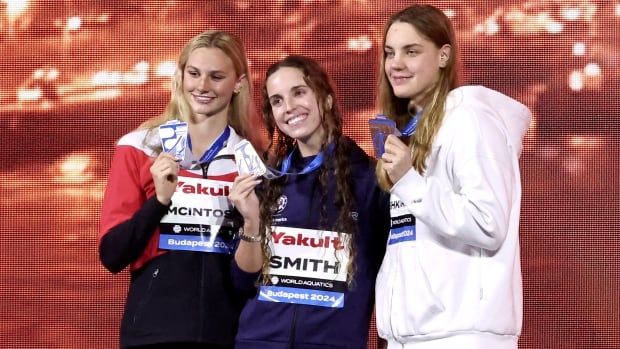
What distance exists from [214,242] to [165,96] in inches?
62.2

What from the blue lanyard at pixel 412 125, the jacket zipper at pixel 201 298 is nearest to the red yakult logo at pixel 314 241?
the jacket zipper at pixel 201 298

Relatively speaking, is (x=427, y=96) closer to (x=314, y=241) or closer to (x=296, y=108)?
(x=296, y=108)

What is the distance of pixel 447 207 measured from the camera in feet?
8.54

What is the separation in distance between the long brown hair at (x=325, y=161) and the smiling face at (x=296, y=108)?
2 centimetres

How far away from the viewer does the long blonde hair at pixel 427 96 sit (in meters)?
2.78

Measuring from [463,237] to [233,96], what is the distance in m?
1.07

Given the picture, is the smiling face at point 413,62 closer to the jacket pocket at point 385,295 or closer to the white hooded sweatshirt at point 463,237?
the white hooded sweatshirt at point 463,237

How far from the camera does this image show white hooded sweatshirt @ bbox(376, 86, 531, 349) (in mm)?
2605

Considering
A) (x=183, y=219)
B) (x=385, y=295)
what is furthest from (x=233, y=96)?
(x=385, y=295)

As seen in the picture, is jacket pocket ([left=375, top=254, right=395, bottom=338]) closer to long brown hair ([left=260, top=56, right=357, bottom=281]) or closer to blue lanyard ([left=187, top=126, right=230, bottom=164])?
long brown hair ([left=260, top=56, right=357, bottom=281])

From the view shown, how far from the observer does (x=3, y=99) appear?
4.64m

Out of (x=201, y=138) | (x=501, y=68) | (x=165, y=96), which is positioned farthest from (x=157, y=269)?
(x=501, y=68)

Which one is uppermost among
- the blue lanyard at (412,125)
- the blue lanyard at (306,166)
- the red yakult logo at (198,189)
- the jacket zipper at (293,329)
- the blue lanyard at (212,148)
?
the blue lanyard at (412,125)

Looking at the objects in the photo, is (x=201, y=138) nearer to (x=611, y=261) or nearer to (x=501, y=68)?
(x=501, y=68)
